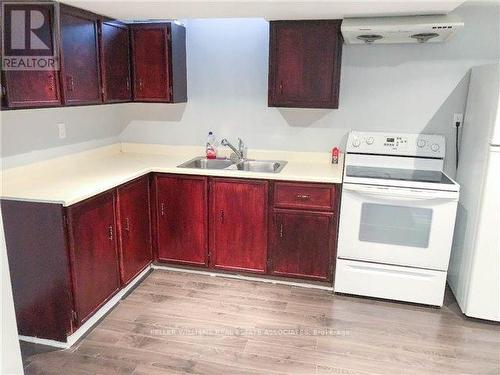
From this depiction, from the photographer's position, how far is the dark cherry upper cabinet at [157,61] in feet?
10.3

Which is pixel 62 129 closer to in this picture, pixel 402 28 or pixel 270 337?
pixel 270 337

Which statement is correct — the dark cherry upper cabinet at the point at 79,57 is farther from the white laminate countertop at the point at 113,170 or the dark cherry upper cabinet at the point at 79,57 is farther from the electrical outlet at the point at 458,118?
the electrical outlet at the point at 458,118

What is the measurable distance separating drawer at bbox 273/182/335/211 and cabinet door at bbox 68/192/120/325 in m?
1.16

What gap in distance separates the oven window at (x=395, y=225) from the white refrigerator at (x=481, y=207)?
28 cm

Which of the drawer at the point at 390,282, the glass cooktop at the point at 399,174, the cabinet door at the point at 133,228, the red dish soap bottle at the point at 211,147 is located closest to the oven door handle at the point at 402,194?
the glass cooktop at the point at 399,174

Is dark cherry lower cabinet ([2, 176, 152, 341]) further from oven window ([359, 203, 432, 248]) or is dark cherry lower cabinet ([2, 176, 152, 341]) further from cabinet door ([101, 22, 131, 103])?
oven window ([359, 203, 432, 248])

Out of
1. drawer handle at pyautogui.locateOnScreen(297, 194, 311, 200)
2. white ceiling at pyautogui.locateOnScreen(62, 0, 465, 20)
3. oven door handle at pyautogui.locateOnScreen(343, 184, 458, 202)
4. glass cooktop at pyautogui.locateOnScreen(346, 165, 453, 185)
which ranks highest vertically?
white ceiling at pyautogui.locateOnScreen(62, 0, 465, 20)

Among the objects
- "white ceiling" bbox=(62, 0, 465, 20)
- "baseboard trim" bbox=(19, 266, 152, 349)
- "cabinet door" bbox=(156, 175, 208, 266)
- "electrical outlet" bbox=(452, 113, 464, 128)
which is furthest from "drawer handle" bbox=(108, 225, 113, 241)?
"electrical outlet" bbox=(452, 113, 464, 128)

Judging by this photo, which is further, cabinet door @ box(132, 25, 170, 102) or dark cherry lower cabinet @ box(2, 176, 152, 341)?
cabinet door @ box(132, 25, 170, 102)

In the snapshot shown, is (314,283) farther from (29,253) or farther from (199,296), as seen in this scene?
(29,253)

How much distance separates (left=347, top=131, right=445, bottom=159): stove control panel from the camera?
122 inches

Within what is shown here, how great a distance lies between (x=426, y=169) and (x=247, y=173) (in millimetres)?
1396

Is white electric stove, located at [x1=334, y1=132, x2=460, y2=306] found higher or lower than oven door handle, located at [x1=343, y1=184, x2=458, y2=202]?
lower

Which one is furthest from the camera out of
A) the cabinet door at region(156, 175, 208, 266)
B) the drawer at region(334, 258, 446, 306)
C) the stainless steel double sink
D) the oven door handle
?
the stainless steel double sink
